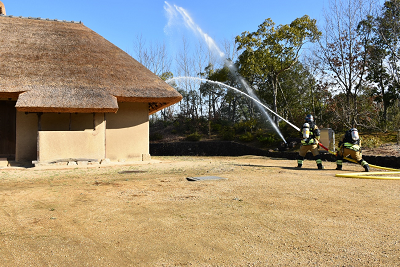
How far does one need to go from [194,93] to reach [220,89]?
3035mm

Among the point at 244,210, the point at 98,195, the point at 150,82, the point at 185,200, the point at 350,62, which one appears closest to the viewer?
the point at 244,210

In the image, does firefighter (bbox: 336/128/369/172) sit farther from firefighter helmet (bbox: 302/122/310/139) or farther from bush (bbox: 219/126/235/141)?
bush (bbox: 219/126/235/141)

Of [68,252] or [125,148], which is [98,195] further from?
[125,148]

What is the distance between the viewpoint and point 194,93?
3275 cm

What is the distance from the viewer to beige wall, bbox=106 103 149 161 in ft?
43.2

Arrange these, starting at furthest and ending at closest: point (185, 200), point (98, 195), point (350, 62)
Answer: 1. point (350, 62)
2. point (98, 195)
3. point (185, 200)

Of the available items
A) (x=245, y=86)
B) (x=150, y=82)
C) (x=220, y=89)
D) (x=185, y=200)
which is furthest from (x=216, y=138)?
(x=185, y=200)

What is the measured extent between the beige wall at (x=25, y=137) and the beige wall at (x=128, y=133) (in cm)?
285

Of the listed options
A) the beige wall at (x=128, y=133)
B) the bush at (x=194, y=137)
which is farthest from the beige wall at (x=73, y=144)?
the bush at (x=194, y=137)

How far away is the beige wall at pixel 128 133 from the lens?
13156mm

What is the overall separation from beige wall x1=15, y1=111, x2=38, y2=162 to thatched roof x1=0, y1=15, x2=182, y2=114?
5.12ft

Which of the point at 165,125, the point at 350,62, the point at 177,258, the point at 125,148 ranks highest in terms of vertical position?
the point at 350,62

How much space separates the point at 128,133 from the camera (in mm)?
13414

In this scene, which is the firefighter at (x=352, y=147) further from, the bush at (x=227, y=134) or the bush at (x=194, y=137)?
the bush at (x=194, y=137)
